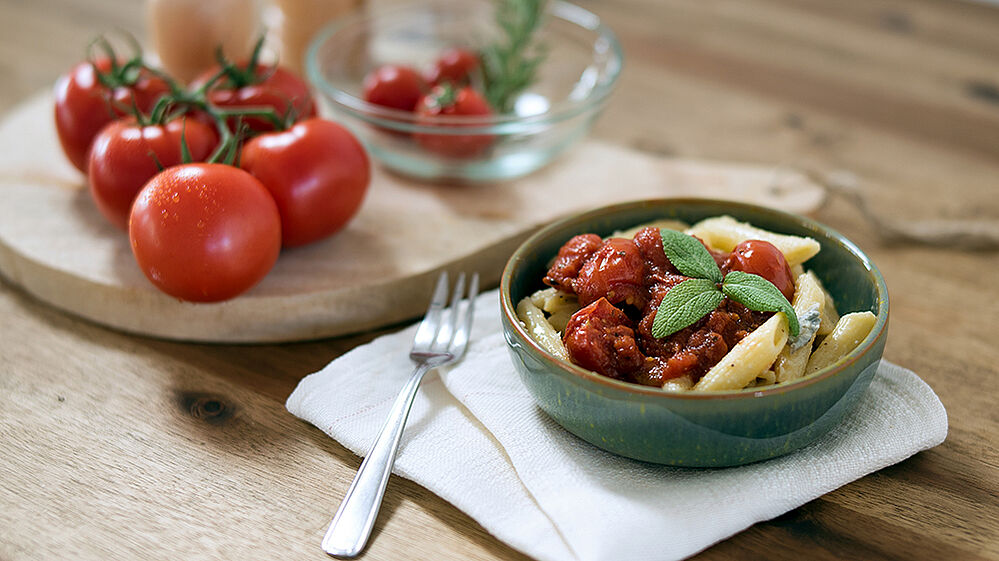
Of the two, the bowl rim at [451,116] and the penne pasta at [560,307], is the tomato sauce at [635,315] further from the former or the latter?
the bowl rim at [451,116]

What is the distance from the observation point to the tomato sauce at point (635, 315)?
1.33 meters

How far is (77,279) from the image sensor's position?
1741 mm

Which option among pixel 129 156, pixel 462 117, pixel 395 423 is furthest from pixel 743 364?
pixel 129 156

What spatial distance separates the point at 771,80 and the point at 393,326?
155 centimetres

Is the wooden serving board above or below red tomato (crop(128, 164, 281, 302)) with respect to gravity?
below

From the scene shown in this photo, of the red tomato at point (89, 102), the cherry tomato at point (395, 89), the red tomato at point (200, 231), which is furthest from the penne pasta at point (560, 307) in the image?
the red tomato at point (89, 102)

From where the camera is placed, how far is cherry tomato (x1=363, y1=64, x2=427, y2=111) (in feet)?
7.20

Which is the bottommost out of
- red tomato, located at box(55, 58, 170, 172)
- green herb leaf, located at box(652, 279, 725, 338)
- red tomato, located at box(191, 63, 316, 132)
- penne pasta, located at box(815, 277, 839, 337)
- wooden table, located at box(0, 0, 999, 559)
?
wooden table, located at box(0, 0, 999, 559)

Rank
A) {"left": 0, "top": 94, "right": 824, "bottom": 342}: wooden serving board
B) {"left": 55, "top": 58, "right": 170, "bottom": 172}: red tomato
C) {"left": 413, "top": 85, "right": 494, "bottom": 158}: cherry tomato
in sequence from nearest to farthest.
Result: {"left": 0, "top": 94, "right": 824, "bottom": 342}: wooden serving board, {"left": 55, "top": 58, "right": 170, "bottom": 172}: red tomato, {"left": 413, "top": 85, "right": 494, "bottom": 158}: cherry tomato

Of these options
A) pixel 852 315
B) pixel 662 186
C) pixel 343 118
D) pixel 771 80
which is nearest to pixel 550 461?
pixel 852 315

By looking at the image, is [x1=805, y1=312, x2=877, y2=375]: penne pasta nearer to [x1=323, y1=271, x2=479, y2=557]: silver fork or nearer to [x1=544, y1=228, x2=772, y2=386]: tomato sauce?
[x1=544, y1=228, x2=772, y2=386]: tomato sauce

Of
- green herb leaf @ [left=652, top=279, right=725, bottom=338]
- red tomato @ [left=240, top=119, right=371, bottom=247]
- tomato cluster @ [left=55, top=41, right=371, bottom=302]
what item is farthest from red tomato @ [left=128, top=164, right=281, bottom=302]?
green herb leaf @ [left=652, top=279, right=725, bottom=338]

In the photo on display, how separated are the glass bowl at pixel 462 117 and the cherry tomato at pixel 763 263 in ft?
2.33

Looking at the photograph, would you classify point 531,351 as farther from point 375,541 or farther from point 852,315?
point 852,315
